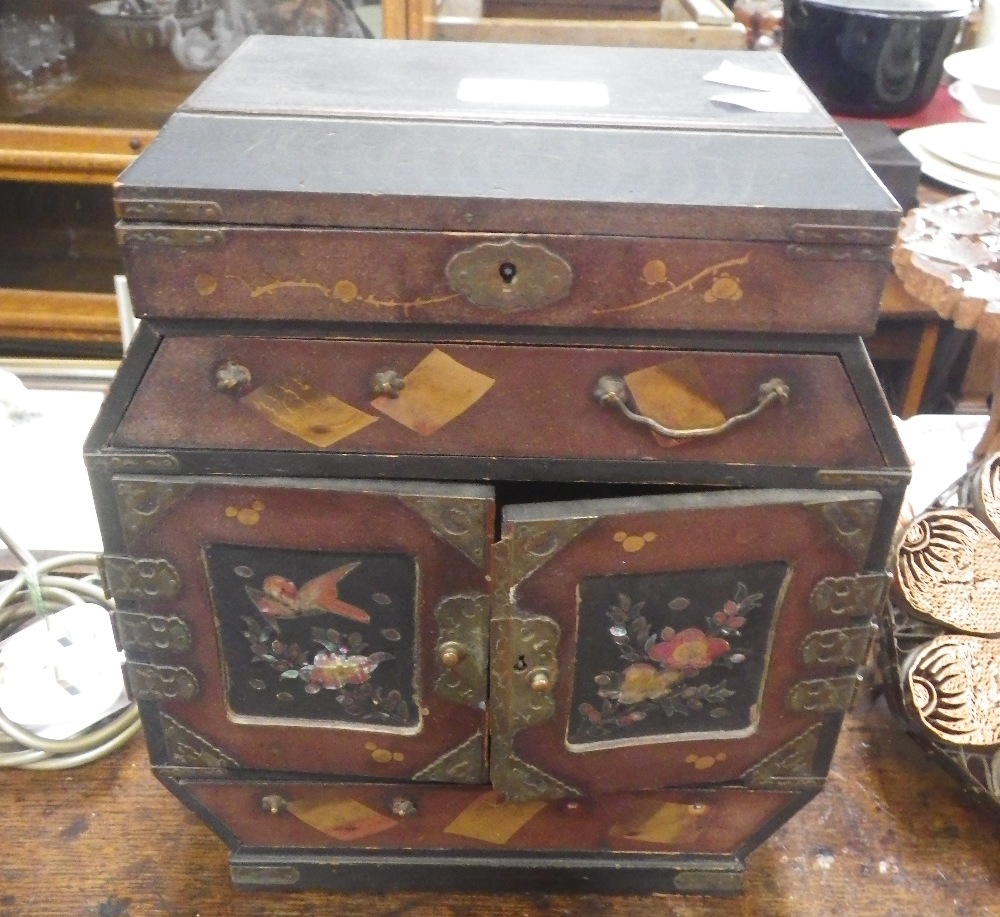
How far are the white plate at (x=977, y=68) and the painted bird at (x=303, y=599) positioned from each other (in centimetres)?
129

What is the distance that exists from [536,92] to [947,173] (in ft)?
2.83

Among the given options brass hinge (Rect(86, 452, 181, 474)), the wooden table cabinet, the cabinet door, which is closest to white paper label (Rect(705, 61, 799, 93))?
the wooden table cabinet

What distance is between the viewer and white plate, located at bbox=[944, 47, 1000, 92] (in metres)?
1.46

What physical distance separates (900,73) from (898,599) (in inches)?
34.4

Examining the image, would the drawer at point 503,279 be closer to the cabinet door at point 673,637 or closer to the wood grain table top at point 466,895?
the cabinet door at point 673,637

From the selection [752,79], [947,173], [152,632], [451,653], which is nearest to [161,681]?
[152,632]

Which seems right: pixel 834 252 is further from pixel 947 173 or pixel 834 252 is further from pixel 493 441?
pixel 947 173

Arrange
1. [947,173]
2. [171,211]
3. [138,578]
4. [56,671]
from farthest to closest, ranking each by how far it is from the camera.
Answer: [947,173], [56,671], [138,578], [171,211]

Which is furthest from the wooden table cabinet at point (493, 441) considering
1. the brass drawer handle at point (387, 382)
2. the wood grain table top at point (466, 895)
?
the wood grain table top at point (466, 895)

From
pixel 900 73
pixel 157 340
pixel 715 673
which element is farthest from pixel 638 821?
pixel 900 73

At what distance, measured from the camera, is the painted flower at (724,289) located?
2.14 feet

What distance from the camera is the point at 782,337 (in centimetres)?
68

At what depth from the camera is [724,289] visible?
656 millimetres

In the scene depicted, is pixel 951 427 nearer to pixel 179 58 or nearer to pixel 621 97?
pixel 621 97
